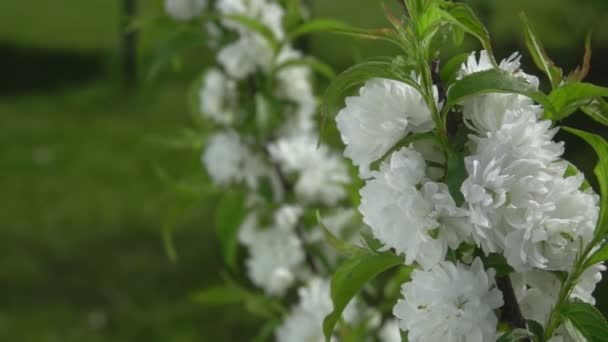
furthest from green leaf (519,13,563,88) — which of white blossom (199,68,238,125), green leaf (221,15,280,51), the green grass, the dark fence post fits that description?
the dark fence post

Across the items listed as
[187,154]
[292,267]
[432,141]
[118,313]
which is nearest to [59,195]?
[187,154]

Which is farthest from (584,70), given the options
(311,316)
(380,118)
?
(311,316)

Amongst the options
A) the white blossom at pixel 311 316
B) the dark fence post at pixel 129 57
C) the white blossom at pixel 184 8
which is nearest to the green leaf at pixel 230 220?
the white blossom at pixel 311 316

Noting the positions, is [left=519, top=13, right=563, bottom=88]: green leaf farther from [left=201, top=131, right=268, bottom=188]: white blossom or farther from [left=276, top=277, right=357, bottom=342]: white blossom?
[left=201, top=131, right=268, bottom=188]: white blossom

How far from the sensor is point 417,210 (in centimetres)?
56

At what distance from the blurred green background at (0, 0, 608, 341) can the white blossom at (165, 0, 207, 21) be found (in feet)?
0.17

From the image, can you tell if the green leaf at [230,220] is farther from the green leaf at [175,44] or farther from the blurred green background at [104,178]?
the green leaf at [175,44]

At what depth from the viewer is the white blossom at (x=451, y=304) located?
570 mm

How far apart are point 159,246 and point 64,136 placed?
1.64 m

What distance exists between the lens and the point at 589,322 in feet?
1.85

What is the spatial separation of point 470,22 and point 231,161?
79 cm

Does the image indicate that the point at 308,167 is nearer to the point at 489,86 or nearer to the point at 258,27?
the point at 258,27

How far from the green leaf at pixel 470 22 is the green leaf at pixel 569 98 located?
46mm

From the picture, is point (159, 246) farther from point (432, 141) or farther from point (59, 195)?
point (432, 141)
